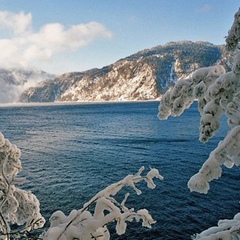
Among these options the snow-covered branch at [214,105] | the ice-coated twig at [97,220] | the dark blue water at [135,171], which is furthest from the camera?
the dark blue water at [135,171]

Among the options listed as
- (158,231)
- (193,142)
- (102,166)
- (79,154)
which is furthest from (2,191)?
(193,142)

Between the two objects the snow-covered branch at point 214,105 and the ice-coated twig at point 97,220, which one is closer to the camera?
the snow-covered branch at point 214,105

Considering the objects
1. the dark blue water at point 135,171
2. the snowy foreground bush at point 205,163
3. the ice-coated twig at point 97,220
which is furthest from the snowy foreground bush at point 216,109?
the dark blue water at point 135,171

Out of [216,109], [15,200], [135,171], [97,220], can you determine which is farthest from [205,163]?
[135,171]

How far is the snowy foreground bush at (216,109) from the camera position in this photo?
13.4ft

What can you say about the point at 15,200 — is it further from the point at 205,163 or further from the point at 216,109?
the point at 205,163

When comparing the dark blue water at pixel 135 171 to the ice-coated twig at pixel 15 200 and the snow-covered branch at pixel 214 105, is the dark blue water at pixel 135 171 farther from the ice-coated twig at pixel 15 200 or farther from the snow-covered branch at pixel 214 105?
the snow-covered branch at pixel 214 105

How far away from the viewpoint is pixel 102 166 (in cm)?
5412

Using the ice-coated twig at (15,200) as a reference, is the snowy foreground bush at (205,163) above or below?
above

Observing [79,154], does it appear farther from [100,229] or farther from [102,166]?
[100,229]

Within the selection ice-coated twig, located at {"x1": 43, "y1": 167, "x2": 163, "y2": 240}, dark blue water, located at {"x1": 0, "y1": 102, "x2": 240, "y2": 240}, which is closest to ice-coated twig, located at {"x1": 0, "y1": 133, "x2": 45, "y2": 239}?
ice-coated twig, located at {"x1": 43, "y1": 167, "x2": 163, "y2": 240}

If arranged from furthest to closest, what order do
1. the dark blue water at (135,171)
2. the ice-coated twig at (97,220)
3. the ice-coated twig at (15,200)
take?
the dark blue water at (135,171) → the ice-coated twig at (15,200) → the ice-coated twig at (97,220)

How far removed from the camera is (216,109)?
4.73 m

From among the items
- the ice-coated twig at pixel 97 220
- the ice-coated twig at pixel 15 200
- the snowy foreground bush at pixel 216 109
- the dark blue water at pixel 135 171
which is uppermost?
the snowy foreground bush at pixel 216 109
